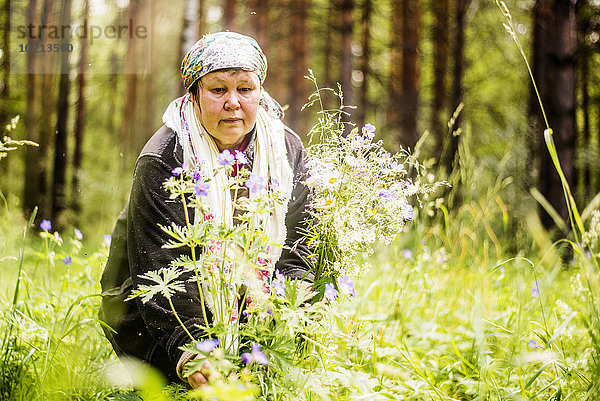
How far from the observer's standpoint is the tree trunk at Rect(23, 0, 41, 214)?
8.51 m

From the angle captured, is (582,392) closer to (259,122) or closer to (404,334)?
(404,334)

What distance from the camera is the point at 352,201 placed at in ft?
5.32

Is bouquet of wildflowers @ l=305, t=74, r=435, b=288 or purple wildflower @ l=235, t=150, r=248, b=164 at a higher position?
purple wildflower @ l=235, t=150, r=248, b=164

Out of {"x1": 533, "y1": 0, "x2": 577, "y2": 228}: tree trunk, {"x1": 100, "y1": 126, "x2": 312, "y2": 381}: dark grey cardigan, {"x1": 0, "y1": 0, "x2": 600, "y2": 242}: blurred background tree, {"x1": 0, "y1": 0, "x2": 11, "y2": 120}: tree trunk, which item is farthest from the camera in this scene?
{"x1": 0, "y1": 0, "x2": 11, "y2": 120}: tree trunk

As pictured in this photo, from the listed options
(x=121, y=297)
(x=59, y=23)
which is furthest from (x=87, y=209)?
(x=121, y=297)

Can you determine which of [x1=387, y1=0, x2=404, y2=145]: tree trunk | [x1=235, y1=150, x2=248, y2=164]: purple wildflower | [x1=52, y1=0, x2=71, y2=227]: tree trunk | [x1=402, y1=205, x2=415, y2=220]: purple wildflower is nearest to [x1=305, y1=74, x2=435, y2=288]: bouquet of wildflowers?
[x1=402, y1=205, x2=415, y2=220]: purple wildflower

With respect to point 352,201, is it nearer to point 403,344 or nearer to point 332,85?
point 403,344

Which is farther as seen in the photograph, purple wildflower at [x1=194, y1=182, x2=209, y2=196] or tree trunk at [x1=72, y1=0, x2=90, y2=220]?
tree trunk at [x1=72, y1=0, x2=90, y2=220]

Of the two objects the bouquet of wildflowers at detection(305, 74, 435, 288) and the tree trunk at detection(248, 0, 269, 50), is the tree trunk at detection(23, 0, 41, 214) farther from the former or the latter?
the bouquet of wildflowers at detection(305, 74, 435, 288)

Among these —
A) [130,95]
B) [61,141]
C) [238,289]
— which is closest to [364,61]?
[130,95]

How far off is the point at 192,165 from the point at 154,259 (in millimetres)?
333

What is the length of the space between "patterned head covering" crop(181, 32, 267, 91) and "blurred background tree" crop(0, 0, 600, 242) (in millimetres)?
4284

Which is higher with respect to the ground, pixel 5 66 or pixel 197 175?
pixel 5 66

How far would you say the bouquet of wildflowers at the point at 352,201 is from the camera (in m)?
1.61
